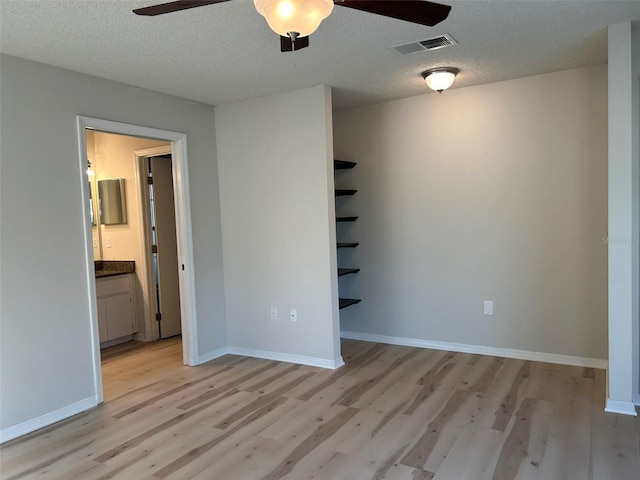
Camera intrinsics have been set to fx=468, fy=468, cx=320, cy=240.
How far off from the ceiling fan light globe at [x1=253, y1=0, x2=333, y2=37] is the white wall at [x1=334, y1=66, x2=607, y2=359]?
9.26 ft

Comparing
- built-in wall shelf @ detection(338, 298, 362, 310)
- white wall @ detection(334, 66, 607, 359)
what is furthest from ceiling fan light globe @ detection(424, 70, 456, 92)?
built-in wall shelf @ detection(338, 298, 362, 310)

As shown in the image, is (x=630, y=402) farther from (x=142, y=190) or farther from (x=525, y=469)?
(x=142, y=190)

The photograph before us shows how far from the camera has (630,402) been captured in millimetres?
2867

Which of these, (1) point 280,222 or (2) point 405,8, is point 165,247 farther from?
(2) point 405,8

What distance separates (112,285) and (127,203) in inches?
35.7

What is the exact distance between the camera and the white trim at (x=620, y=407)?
2.86 m

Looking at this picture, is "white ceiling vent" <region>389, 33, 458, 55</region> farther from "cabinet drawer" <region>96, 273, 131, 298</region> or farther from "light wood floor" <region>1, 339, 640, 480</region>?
"cabinet drawer" <region>96, 273, 131, 298</region>

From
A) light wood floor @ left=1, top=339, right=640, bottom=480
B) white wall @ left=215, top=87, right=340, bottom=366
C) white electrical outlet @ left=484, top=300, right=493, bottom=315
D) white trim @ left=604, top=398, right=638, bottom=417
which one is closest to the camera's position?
light wood floor @ left=1, top=339, right=640, bottom=480

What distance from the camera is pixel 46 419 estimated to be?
305 centimetres

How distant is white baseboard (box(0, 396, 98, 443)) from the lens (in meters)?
2.85

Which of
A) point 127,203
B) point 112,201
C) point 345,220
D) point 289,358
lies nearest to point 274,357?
point 289,358

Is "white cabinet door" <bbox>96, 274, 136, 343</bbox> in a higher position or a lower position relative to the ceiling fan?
lower

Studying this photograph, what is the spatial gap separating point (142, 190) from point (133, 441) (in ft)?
9.74

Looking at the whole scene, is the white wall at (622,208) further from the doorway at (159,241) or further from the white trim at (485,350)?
the doorway at (159,241)
